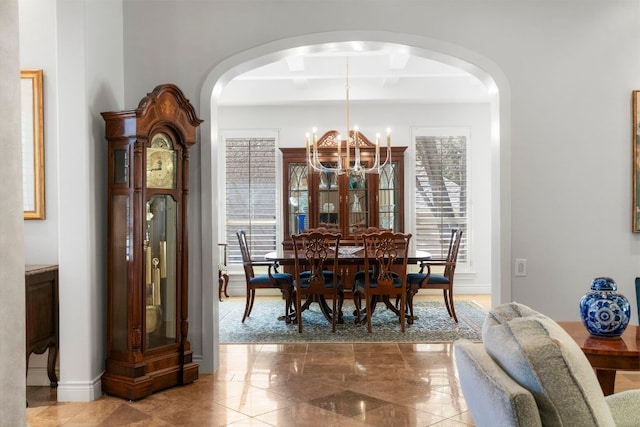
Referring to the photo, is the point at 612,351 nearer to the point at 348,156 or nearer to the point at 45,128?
the point at 348,156

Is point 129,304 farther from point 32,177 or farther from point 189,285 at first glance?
point 32,177

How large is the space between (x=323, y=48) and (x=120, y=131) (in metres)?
1.70

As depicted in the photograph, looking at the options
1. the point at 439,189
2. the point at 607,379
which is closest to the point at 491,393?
the point at 607,379

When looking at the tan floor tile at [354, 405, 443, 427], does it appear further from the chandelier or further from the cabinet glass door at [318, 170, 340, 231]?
the cabinet glass door at [318, 170, 340, 231]

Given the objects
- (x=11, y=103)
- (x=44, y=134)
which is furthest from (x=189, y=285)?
(x=11, y=103)

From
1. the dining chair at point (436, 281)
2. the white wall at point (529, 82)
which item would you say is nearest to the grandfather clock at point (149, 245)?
the white wall at point (529, 82)

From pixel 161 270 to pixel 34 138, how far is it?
1.36 m

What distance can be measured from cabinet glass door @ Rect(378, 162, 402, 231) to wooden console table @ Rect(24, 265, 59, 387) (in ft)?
15.3

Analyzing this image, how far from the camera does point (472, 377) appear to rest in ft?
4.48

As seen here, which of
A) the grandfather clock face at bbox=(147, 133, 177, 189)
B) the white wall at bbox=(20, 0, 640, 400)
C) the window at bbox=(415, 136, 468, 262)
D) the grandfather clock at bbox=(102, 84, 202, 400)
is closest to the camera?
the grandfather clock at bbox=(102, 84, 202, 400)

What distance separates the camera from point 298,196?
7336mm

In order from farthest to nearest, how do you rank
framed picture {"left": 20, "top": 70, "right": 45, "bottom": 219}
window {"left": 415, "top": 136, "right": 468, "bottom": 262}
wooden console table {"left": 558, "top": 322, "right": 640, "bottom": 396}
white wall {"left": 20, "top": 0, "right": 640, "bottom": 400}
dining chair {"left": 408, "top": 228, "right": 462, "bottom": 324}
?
window {"left": 415, "top": 136, "right": 468, "bottom": 262}, dining chair {"left": 408, "top": 228, "right": 462, "bottom": 324}, white wall {"left": 20, "top": 0, "right": 640, "bottom": 400}, framed picture {"left": 20, "top": 70, "right": 45, "bottom": 219}, wooden console table {"left": 558, "top": 322, "right": 640, "bottom": 396}

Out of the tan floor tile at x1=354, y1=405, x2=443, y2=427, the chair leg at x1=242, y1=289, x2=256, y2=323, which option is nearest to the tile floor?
the tan floor tile at x1=354, y1=405, x2=443, y2=427

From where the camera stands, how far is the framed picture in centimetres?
369
